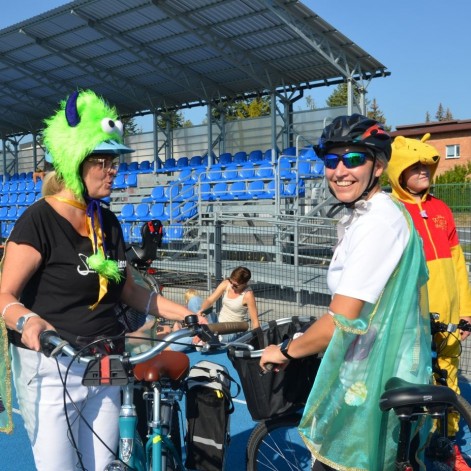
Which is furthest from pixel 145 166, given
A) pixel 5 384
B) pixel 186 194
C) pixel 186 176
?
pixel 5 384

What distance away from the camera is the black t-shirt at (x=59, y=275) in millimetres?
2573

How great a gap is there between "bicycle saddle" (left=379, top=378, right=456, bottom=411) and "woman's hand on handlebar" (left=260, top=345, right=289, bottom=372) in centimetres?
46

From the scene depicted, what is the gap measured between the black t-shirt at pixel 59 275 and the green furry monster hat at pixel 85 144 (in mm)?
54

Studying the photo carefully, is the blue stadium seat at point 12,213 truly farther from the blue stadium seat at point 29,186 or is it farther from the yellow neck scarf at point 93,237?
the yellow neck scarf at point 93,237

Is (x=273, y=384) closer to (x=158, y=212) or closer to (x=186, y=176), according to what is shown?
(x=158, y=212)

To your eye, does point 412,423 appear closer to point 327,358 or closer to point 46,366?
point 327,358

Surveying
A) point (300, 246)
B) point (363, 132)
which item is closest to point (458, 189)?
point (300, 246)

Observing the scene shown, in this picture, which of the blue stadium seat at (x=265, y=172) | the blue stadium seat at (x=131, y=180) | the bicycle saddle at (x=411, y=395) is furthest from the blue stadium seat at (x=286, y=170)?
the bicycle saddle at (x=411, y=395)

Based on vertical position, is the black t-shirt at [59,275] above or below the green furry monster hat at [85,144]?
below

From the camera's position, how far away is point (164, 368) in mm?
2650

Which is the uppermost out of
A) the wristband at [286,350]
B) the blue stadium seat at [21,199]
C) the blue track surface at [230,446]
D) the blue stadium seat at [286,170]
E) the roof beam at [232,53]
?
the roof beam at [232,53]

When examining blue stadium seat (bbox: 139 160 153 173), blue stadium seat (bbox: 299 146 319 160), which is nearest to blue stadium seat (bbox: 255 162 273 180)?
blue stadium seat (bbox: 299 146 319 160)

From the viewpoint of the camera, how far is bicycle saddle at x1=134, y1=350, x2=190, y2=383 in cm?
258

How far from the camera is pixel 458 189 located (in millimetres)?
12156
